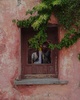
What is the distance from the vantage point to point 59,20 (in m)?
8.36

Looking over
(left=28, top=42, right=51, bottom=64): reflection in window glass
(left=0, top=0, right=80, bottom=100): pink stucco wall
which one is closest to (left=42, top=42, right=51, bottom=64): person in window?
(left=28, top=42, right=51, bottom=64): reflection in window glass

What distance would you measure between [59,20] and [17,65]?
169 cm

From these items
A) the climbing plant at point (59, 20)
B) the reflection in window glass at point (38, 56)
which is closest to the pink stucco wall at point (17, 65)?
the climbing plant at point (59, 20)

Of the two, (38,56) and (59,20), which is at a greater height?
(59,20)

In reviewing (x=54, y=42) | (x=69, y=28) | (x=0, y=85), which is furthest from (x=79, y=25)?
(x=0, y=85)

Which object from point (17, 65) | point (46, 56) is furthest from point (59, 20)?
point (17, 65)

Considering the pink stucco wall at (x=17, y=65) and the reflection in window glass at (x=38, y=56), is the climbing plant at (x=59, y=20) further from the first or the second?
the reflection in window glass at (x=38, y=56)

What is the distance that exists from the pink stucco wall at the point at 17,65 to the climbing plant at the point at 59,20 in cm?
21

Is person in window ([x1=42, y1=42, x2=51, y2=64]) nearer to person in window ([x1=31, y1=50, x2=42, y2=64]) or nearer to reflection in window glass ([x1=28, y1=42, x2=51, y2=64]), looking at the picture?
reflection in window glass ([x1=28, y1=42, x2=51, y2=64])

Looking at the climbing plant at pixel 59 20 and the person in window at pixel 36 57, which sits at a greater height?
the climbing plant at pixel 59 20

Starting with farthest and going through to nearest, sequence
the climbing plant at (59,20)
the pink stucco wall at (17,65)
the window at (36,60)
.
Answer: the window at (36,60), the pink stucco wall at (17,65), the climbing plant at (59,20)

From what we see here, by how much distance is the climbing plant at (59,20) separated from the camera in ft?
26.9

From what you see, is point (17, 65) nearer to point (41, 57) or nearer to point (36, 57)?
point (36, 57)

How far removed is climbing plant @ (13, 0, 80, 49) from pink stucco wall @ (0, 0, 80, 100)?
21 cm
